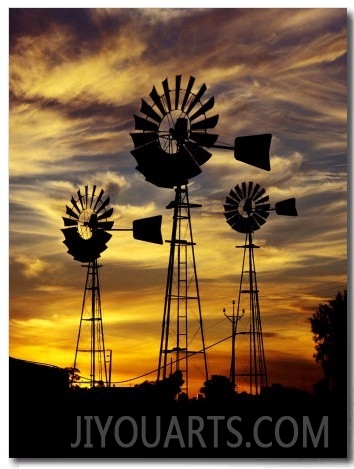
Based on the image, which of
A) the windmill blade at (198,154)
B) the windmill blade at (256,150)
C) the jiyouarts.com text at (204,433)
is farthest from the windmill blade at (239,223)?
the jiyouarts.com text at (204,433)

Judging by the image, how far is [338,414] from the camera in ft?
45.8

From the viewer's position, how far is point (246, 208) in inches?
938

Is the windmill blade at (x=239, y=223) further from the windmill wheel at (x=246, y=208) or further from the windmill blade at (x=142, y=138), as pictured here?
the windmill blade at (x=142, y=138)

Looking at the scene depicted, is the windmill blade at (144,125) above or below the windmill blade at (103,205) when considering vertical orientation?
above

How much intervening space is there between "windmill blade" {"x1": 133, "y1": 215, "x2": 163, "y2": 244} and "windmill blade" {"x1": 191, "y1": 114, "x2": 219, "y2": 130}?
7.42 ft

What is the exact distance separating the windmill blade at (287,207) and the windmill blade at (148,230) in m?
2.39

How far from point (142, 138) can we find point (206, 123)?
1179 millimetres

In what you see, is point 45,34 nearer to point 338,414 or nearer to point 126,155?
point 126,155

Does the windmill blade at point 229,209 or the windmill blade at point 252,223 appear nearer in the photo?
the windmill blade at point 229,209

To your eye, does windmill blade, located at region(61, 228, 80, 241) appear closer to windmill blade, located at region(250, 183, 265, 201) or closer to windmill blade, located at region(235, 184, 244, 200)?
windmill blade, located at region(235, 184, 244, 200)

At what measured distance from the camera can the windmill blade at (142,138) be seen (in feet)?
55.6

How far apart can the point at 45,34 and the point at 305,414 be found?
265 inches

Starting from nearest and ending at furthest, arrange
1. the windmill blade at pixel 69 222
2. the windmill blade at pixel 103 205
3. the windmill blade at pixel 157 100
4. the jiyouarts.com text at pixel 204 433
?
the jiyouarts.com text at pixel 204 433 < the windmill blade at pixel 157 100 < the windmill blade at pixel 69 222 < the windmill blade at pixel 103 205

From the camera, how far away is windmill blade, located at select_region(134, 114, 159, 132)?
16953mm
